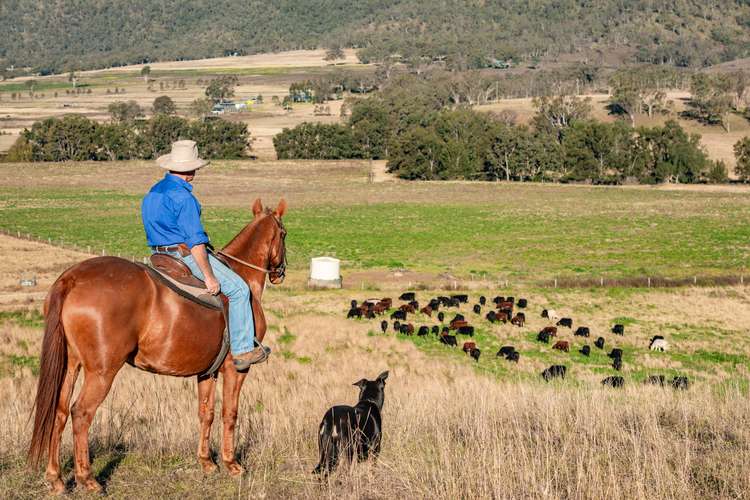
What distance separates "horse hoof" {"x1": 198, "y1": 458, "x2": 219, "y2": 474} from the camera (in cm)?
814

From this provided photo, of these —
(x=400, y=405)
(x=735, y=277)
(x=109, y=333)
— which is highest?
(x=109, y=333)

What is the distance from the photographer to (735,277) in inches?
1718

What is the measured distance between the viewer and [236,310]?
8.54m

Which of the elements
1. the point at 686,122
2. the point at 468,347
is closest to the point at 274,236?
the point at 468,347

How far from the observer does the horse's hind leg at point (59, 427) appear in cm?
743

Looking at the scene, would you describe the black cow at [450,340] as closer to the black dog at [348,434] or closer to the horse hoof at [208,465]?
the black dog at [348,434]

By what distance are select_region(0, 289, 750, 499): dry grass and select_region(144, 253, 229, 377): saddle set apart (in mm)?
1159

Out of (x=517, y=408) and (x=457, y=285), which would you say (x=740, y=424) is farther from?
(x=457, y=285)

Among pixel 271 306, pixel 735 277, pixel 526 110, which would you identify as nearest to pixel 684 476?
pixel 271 306

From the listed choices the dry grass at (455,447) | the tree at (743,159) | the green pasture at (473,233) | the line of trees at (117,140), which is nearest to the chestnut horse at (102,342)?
the dry grass at (455,447)

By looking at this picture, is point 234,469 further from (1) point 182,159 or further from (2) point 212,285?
(1) point 182,159

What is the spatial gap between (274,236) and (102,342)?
2398mm

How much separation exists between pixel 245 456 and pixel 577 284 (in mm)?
33324

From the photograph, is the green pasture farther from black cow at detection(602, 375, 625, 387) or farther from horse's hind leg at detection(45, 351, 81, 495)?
horse's hind leg at detection(45, 351, 81, 495)
